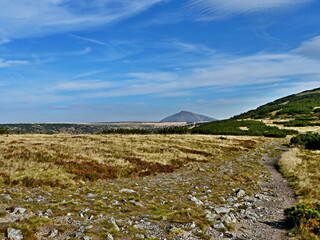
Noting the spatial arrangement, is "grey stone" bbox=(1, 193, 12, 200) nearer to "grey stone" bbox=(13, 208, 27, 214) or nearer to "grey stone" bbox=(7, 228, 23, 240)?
"grey stone" bbox=(13, 208, 27, 214)

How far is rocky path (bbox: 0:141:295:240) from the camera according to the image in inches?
376

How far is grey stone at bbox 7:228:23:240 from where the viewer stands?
8.33 metres

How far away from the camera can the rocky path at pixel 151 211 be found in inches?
376

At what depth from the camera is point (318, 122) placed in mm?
107000

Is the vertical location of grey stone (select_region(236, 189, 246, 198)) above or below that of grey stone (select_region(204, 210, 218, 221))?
below

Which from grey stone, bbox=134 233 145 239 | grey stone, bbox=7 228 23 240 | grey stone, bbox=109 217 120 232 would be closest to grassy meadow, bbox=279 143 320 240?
grey stone, bbox=134 233 145 239

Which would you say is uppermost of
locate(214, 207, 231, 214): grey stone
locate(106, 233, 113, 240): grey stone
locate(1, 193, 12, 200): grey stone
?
locate(1, 193, 12, 200): grey stone

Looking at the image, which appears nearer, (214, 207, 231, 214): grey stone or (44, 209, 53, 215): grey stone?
(44, 209, 53, 215): grey stone

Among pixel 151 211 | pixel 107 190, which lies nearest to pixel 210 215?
pixel 151 211

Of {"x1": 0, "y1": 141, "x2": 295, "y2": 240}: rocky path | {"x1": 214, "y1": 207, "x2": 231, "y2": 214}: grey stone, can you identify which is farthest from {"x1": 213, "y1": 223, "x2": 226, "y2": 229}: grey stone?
{"x1": 214, "y1": 207, "x2": 231, "y2": 214}: grey stone

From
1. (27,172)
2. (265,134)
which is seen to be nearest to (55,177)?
(27,172)

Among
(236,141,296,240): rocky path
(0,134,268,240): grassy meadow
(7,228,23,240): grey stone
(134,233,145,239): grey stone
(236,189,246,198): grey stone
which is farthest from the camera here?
(236,189,246,198): grey stone

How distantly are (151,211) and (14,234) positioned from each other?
20.0 ft

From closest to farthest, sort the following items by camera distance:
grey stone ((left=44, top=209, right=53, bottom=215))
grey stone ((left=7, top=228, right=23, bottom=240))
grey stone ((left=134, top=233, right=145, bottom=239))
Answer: grey stone ((left=7, top=228, right=23, bottom=240)) < grey stone ((left=134, top=233, right=145, bottom=239)) < grey stone ((left=44, top=209, right=53, bottom=215))
